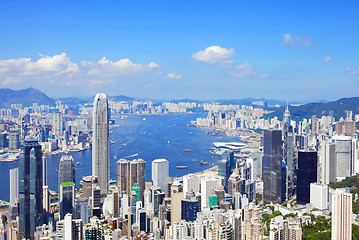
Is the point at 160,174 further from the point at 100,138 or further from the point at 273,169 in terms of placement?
the point at 273,169

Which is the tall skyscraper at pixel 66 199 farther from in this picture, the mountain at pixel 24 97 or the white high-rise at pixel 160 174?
the mountain at pixel 24 97

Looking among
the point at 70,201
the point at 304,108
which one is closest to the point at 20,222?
the point at 70,201

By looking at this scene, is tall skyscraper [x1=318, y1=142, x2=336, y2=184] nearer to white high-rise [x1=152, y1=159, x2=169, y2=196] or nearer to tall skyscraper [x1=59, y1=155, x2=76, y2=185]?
white high-rise [x1=152, y1=159, x2=169, y2=196]

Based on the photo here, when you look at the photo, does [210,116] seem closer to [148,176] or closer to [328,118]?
[328,118]

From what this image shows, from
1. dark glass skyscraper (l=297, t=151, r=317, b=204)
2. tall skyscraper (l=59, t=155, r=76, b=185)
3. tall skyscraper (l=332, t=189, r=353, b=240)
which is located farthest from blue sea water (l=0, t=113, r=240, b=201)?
tall skyscraper (l=332, t=189, r=353, b=240)

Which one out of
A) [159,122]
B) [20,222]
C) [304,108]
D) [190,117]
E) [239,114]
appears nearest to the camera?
[20,222]

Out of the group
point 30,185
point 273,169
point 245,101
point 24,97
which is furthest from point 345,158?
point 245,101

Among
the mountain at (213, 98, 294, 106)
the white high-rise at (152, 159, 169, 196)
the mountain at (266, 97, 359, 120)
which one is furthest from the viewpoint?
the mountain at (213, 98, 294, 106)
